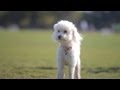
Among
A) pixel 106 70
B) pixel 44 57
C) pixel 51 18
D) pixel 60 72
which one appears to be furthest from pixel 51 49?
pixel 60 72

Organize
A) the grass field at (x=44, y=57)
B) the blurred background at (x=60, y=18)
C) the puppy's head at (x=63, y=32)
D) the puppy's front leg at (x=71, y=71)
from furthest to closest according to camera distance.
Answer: the blurred background at (x=60, y=18) < the grass field at (x=44, y=57) < the puppy's front leg at (x=71, y=71) < the puppy's head at (x=63, y=32)

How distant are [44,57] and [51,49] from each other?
40cm

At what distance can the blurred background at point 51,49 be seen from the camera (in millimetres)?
5969

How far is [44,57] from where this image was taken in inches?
299

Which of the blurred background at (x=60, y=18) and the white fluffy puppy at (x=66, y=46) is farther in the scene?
the blurred background at (x=60, y=18)

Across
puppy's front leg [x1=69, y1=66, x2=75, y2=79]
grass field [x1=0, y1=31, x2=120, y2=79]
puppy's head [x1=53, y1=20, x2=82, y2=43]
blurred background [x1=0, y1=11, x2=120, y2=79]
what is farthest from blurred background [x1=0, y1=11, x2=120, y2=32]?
puppy's front leg [x1=69, y1=66, x2=75, y2=79]

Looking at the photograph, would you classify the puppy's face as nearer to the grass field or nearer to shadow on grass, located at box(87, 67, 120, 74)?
the grass field

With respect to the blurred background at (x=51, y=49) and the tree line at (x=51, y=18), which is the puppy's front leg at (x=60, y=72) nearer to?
the blurred background at (x=51, y=49)

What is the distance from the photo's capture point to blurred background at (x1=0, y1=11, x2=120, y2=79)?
5.97m

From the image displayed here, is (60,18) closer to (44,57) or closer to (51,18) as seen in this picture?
(51,18)

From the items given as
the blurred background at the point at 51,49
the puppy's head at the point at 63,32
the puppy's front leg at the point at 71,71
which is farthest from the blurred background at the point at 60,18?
the puppy's front leg at the point at 71,71

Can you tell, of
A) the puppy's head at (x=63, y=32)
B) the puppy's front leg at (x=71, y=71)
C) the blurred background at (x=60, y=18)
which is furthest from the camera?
the blurred background at (x=60, y=18)

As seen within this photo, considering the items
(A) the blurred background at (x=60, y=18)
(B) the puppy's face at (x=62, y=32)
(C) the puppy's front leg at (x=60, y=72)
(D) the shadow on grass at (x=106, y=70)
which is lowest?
(C) the puppy's front leg at (x=60, y=72)
